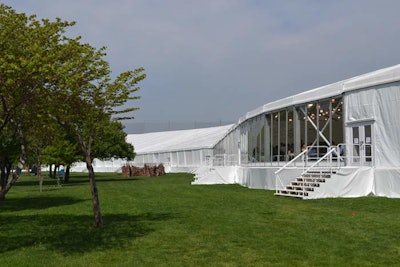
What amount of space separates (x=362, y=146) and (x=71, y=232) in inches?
589

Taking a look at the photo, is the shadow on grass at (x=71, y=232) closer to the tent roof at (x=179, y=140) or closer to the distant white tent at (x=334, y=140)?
the distant white tent at (x=334, y=140)

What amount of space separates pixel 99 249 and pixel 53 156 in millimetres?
29250

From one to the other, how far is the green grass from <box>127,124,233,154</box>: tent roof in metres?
38.0

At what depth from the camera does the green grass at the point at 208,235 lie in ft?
29.7

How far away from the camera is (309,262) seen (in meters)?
8.66

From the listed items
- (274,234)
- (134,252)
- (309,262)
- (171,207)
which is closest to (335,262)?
(309,262)

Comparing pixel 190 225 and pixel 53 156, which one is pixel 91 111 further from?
pixel 53 156

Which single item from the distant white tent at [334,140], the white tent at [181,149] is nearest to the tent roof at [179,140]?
the white tent at [181,149]

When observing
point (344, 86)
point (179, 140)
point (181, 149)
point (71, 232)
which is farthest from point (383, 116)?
point (179, 140)

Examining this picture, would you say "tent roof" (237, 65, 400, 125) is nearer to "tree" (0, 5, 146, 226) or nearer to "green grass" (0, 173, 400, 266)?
"green grass" (0, 173, 400, 266)

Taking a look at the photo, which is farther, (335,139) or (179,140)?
(179,140)

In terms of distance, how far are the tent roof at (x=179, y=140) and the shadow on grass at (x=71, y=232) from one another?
39720 mm

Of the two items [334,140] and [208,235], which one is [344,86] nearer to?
A: [334,140]

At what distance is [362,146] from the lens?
74.9 feet
